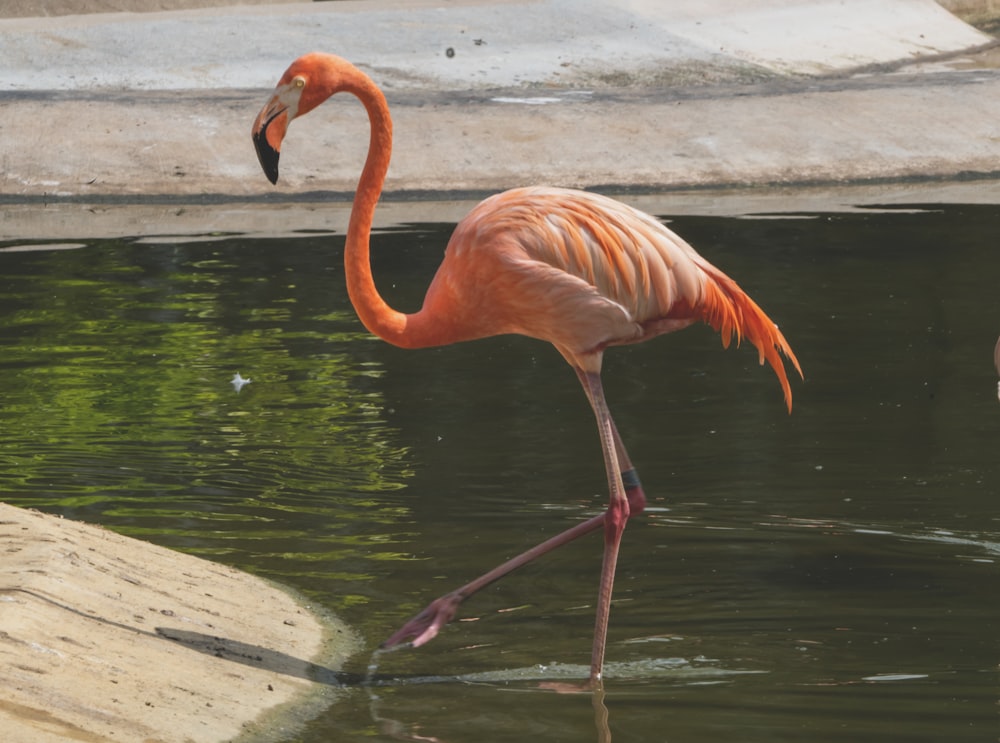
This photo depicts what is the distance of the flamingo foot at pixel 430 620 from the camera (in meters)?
4.89

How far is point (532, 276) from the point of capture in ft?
16.2

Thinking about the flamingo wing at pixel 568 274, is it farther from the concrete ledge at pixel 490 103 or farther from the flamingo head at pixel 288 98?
the concrete ledge at pixel 490 103

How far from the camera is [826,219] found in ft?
43.0

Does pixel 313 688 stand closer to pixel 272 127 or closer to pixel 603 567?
pixel 603 567

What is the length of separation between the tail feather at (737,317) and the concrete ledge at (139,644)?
1.40m

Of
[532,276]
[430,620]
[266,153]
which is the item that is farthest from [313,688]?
[266,153]

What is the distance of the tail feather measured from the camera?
5176 mm

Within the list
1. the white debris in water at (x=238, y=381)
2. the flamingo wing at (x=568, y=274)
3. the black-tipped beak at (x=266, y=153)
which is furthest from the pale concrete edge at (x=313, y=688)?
the white debris in water at (x=238, y=381)

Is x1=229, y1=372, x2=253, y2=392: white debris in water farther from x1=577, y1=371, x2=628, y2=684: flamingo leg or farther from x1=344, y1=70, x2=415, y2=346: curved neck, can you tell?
x1=577, y1=371, x2=628, y2=684: flamingo leg

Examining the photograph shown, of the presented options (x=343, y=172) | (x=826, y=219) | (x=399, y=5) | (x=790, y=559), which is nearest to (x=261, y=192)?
(x=343, y=172)

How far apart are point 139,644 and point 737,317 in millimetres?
1931

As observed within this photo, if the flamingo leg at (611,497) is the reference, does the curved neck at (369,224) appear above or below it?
above

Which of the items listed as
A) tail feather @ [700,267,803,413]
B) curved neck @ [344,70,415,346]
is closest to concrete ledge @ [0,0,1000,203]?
tail feather @ [700,267,803,413]

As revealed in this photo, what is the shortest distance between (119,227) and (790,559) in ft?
29.0
